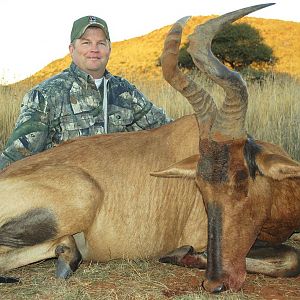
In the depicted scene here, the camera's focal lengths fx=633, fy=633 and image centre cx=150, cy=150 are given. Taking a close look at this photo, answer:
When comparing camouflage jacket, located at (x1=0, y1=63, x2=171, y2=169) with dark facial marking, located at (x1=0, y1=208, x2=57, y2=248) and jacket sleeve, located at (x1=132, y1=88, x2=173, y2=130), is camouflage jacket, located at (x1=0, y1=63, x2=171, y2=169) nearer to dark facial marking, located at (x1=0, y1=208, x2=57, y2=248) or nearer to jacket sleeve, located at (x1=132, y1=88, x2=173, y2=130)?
jacket sleeve, located at (x1=132, y1=88, x2=173, y2=130)

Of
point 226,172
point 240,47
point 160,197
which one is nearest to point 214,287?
point 226,172

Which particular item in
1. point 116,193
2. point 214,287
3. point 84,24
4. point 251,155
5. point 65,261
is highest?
point 84,24

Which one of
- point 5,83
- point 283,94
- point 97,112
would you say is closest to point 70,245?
point 97,112

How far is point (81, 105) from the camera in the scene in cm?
725

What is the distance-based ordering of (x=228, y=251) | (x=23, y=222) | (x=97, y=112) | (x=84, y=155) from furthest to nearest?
(x=97, y=112) → (x=84, y=155) → (x=23, y=222) → (x=228, y=251)

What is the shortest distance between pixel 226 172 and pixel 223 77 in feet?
2.21

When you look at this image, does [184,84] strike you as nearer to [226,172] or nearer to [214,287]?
[226,172]

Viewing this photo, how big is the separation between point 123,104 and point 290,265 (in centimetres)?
315

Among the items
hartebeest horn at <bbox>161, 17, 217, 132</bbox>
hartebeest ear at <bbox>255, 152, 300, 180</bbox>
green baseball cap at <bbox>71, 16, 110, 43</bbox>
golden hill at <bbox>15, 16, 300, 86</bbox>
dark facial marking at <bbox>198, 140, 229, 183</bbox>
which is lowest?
golden hill at <bbox>15, 16, 300, 86</bbox>

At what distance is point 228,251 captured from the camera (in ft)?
14.8

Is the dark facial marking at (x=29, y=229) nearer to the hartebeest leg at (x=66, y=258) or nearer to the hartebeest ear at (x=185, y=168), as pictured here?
the hartebeest leg at (x=66, y=258)

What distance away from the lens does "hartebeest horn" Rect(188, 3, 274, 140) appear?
441 cm

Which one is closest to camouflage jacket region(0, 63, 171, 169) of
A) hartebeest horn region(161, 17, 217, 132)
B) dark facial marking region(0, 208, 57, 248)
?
dark facial marking region(0, 208, 57, 248)

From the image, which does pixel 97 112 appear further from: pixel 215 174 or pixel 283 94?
pixel 283 94
